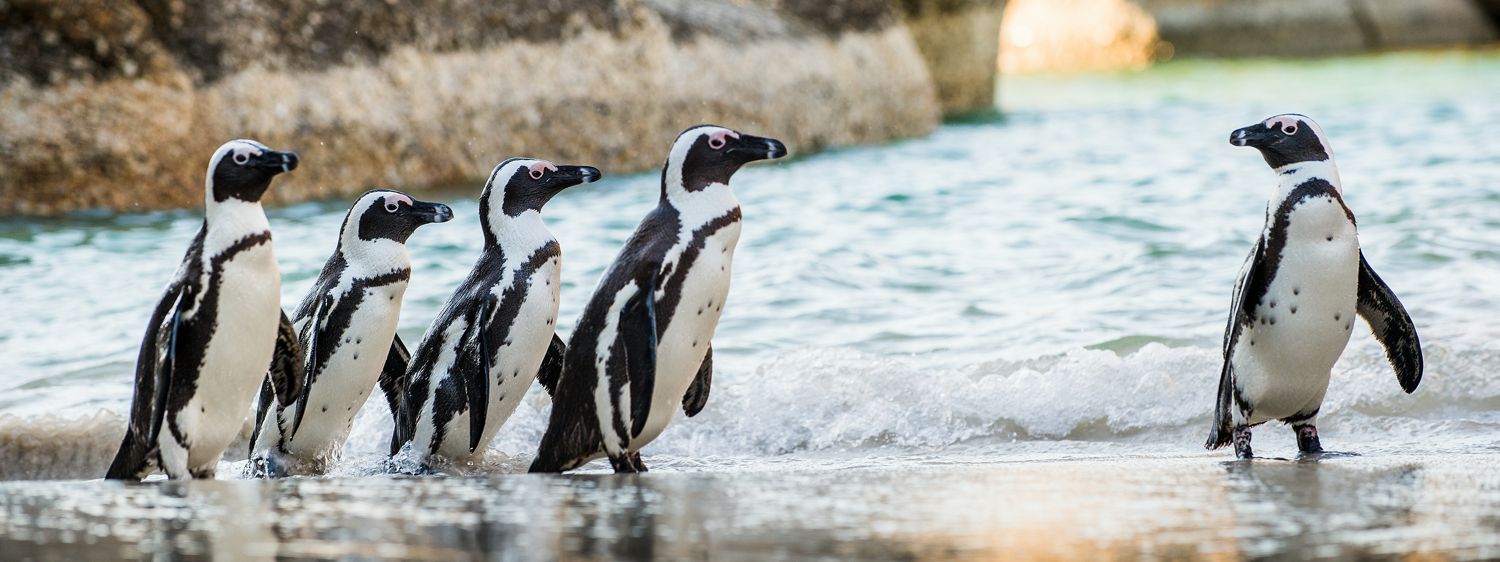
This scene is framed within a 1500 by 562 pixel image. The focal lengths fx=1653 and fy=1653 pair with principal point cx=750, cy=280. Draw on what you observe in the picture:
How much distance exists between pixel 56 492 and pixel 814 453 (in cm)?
211

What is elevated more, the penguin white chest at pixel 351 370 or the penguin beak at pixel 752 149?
the penguin beak at pixel 752 149

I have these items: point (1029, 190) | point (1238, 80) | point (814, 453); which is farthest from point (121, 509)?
point (1238, 80)

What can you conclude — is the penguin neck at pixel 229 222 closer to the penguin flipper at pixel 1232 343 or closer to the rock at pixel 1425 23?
the penguin flipper at pixel 1232 343

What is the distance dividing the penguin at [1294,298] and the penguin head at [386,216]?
6.23ft

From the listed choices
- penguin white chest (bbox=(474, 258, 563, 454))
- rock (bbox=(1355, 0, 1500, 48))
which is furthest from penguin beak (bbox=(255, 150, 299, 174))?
rock (bbox=(1355, 0, 1500, 48))

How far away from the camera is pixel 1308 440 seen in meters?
3.79

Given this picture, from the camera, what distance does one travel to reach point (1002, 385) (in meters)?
4.70

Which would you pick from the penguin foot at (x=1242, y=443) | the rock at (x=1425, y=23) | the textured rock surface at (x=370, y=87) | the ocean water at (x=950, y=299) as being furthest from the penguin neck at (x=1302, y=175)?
the rock at (x=1425, y=23)

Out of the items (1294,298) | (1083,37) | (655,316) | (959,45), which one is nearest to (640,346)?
(655,316)

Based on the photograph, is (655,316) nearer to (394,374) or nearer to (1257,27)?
(394,374)

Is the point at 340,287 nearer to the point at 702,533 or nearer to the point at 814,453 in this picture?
the point at 814,453

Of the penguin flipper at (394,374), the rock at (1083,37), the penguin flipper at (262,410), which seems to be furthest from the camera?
the rock at (1083,37)

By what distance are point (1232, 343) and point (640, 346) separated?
1309mm

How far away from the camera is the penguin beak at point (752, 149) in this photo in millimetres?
3623
